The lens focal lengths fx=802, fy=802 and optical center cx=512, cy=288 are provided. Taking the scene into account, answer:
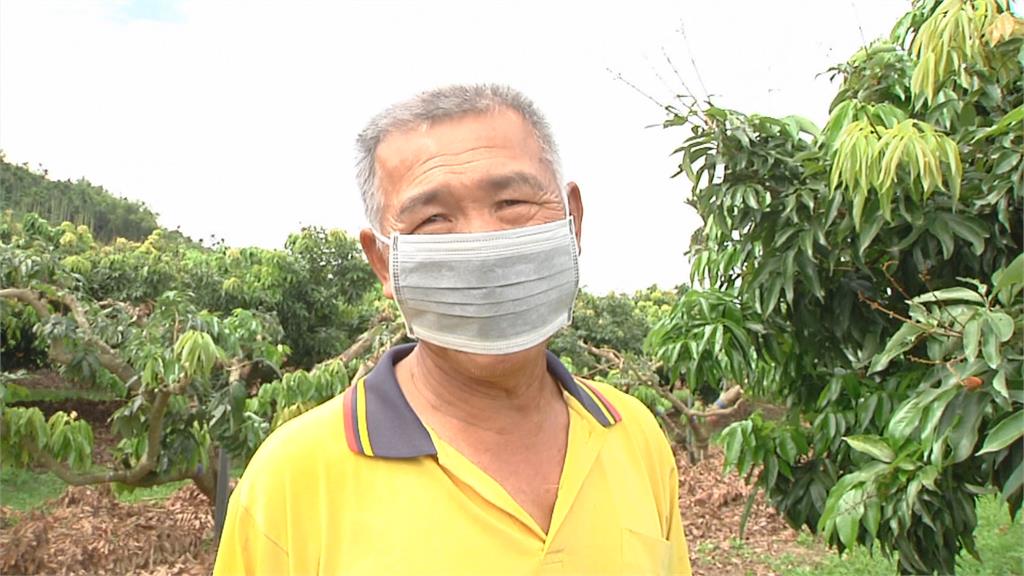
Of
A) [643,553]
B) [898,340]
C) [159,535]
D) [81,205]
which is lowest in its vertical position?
[159,535]

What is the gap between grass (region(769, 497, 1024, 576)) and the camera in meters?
5.20

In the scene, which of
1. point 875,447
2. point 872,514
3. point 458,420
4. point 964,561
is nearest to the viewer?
point 458,420

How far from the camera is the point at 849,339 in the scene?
3123 mm

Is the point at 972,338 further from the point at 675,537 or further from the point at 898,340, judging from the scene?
the point at 675,537

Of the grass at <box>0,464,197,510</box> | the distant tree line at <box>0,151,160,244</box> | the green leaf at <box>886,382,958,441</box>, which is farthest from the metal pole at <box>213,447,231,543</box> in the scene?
the distant tree line at <box>0,151,160,244</box>

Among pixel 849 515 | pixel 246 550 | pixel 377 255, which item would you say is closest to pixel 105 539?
pixel 849 515

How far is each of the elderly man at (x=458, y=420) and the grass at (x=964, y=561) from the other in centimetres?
445

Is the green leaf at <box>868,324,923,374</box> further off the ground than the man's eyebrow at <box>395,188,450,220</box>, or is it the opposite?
the man's eyebrow at <box>395,188,450,220</box>

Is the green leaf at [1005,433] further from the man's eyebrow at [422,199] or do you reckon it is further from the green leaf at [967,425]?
the man's eyebrow at [422,199]

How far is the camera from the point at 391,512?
1201 millimetres

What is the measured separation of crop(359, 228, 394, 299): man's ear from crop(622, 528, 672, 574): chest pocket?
573 mm

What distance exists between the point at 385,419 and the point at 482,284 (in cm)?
27

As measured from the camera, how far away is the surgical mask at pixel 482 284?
126 cm

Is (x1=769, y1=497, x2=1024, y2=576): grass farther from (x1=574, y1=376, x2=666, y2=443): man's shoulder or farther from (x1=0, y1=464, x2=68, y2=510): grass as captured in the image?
(x1=0, y1=464, x2=68, y2=510): grass
